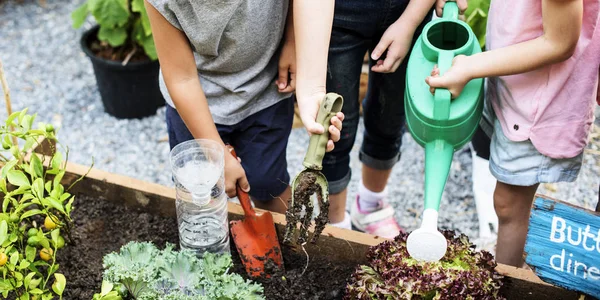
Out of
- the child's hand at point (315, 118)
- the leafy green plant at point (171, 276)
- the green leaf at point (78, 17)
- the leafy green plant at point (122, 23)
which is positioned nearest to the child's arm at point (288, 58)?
the child's hand at point (315, 118)

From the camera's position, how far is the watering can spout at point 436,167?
58.8 inches

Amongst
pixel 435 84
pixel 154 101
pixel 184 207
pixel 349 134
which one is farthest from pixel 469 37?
pixel 154 101

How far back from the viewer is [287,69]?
1714 mm

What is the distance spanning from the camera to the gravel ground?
2.58 metres

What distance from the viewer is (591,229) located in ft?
4.56

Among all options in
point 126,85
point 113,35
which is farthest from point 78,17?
point 126,85

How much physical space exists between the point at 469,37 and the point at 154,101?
1798mm

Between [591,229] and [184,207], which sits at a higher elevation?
[591,229]

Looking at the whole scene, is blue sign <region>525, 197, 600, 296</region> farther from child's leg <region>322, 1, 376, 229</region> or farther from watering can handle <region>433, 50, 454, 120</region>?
child's leg <region>322, 1, 376, 229</region>

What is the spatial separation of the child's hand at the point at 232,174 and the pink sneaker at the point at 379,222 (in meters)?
0.76

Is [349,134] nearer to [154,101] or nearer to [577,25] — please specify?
[577,25]

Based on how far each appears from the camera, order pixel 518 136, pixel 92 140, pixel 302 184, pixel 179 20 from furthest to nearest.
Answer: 1. pixel 92 140
2. pixel 518 136
3. pixel 179 20
4. pixel 302 184

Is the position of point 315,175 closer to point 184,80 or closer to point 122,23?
point 184,80

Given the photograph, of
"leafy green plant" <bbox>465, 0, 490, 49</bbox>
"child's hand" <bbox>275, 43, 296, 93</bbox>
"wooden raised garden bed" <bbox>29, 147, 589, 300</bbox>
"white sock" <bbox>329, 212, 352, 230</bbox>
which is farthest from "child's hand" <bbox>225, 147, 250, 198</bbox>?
"leafy green plant" <bbox>465, 0, 490, 49</bbox>
